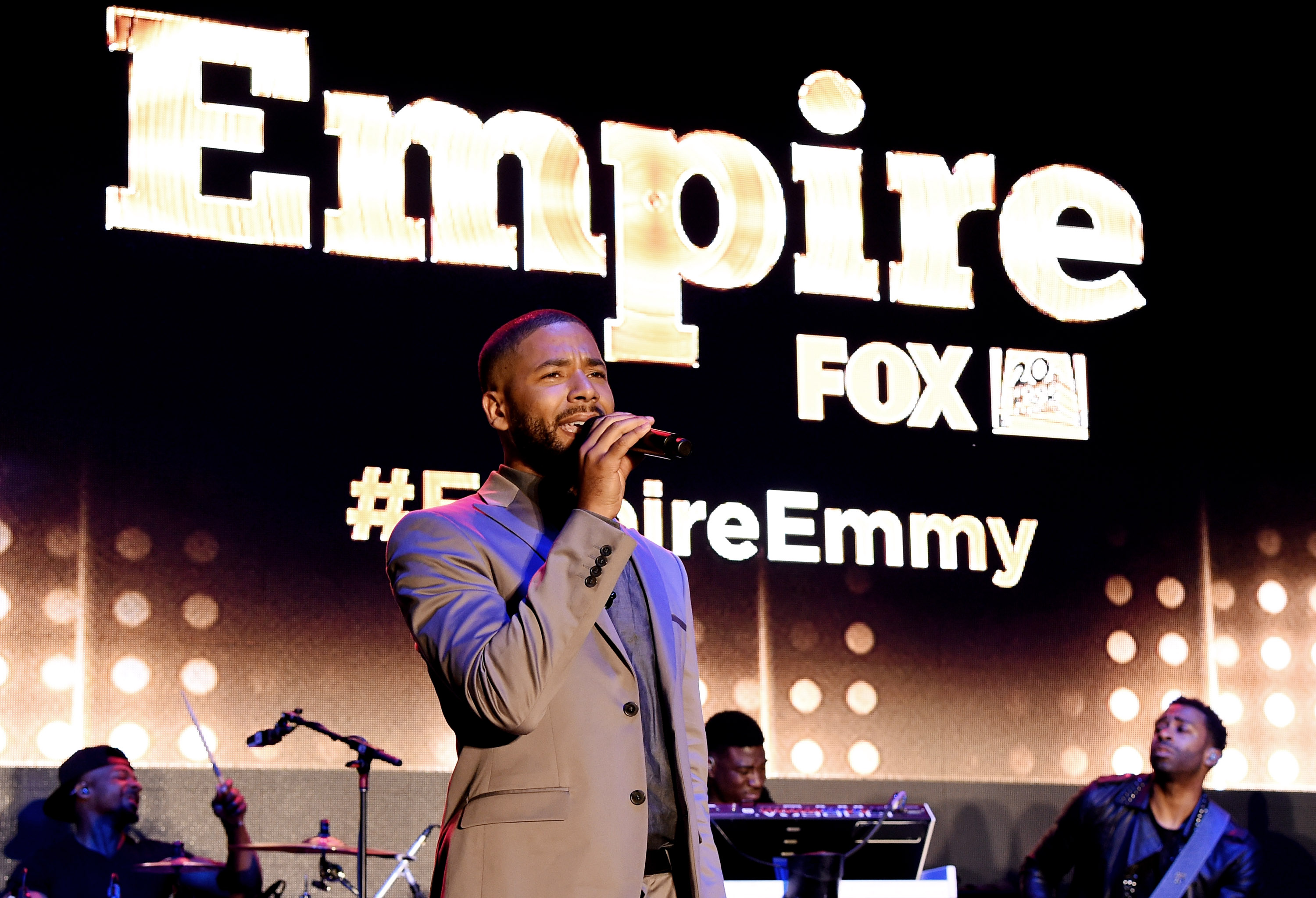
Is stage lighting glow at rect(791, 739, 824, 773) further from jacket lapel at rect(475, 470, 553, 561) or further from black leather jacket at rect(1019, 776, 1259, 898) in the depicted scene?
jacket lapel at rect(475, 470, 553, 561)

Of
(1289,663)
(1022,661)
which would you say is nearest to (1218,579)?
(1289,663)

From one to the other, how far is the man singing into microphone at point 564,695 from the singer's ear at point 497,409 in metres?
0.13

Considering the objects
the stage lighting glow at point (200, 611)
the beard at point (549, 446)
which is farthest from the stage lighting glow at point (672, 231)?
the beard at point (549, 446)

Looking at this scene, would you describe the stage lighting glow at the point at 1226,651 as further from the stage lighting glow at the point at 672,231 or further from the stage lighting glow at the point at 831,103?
the stage lighting glow at the point at 831,103

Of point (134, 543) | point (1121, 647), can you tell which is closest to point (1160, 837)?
point (1121, 647)

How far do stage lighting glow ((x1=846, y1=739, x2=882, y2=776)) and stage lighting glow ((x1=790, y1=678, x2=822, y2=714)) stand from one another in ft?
0.72

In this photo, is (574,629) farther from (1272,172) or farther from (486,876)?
(1272,172)

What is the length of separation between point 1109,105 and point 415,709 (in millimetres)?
4052

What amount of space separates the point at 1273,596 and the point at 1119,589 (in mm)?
768

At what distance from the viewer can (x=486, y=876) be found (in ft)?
6.21

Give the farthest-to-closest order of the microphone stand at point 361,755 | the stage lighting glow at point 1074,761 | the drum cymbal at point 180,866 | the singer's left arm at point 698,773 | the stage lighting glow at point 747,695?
1. the stage lighting glow at point 1074,761
2. the stage lighting glow at point 747,695
3. the drum cymbal at point 180,866
4. the microphone stand at point 361,755
5. the singer's left arm at point 698,773

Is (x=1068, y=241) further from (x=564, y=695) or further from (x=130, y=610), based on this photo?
(x=564, y=695)

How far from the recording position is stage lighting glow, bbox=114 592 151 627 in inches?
223

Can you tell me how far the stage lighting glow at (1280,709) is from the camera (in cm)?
679
